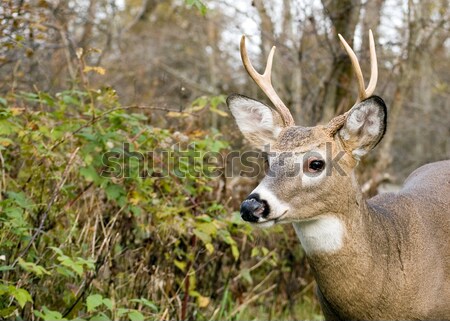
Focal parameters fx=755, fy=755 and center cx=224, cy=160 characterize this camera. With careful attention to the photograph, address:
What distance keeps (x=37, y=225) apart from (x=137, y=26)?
1638 centimetres

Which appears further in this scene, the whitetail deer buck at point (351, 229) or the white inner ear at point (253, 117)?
the white inner ear at point (253, 117)

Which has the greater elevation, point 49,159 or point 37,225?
point 49,159

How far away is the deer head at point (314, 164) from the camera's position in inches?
167

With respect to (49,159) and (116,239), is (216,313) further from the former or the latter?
(49,159)

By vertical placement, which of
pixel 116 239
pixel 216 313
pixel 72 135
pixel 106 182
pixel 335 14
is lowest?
pixel 216 313

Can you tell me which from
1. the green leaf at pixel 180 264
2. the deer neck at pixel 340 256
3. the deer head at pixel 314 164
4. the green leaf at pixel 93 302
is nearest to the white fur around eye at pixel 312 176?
the deer head at pixel 314 164

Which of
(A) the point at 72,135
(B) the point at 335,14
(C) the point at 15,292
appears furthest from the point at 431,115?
(C) the point at 15,292

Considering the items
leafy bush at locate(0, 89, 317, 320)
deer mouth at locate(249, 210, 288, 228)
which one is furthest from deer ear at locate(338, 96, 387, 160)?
leafy bush at locate(0, 89, 317, 320)

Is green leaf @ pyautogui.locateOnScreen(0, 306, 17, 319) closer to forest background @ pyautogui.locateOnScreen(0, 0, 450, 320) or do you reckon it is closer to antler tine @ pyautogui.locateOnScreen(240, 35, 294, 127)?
forest background @ pyautogui.locateOnScreen(0, 0, 450, 320)

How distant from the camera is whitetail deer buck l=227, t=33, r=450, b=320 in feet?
14.4

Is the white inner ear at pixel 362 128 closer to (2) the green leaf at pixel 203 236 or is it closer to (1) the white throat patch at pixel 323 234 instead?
(1) the white throat patch at pixel 323 234

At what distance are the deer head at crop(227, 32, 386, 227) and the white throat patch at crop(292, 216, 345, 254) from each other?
6 centimetres

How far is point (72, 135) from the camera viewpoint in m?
5.21

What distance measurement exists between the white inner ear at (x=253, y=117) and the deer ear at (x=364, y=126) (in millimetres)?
539
